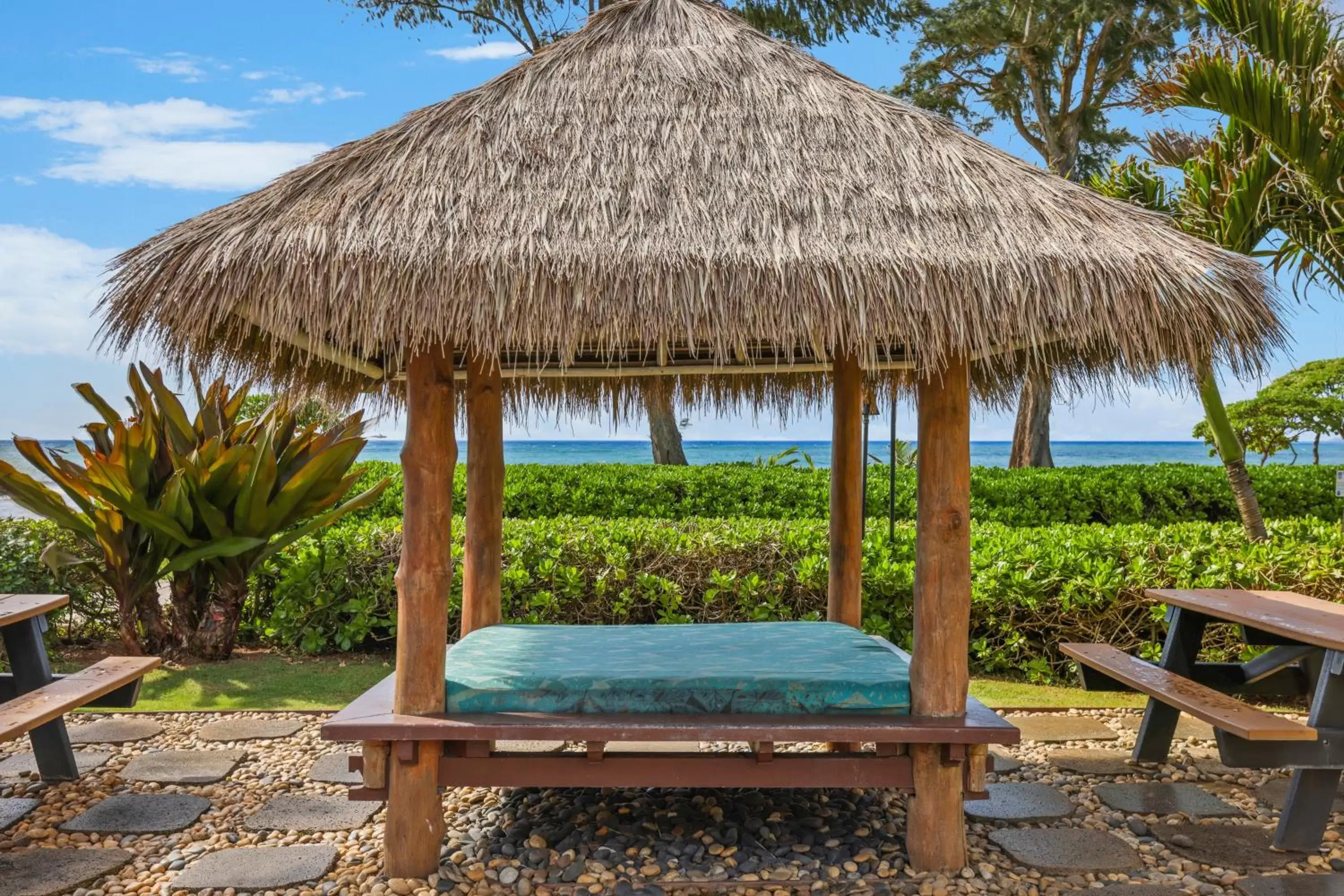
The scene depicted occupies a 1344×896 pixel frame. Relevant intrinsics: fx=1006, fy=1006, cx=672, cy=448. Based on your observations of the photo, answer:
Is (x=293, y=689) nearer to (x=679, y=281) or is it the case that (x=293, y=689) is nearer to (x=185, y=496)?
(x=185, y=496)

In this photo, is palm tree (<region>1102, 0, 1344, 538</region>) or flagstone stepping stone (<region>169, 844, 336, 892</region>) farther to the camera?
palm tree (<region>1102, 0, 1344, 538</region>)

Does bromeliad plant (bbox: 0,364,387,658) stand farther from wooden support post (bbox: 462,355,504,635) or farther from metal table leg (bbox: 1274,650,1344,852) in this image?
metal table leg (bbox: 1274,650,1344,852)

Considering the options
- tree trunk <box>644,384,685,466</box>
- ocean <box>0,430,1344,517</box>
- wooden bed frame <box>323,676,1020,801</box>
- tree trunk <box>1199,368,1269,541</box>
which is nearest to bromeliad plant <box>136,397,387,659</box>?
wooden bed frame <box>323,676,1020,801</box>

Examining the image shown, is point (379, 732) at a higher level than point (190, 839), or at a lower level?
higher

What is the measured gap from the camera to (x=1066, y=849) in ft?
11.2

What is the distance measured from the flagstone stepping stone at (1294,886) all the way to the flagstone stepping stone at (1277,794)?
60 centimetres

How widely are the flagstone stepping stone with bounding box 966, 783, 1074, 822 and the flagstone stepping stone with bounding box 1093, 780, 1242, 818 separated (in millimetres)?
199

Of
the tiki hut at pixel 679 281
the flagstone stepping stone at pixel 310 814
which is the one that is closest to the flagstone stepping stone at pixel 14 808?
the flagstone stepping stone at pixel 310 814

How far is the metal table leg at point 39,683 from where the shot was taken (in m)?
4.14

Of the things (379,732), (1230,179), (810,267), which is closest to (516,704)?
(379,732)

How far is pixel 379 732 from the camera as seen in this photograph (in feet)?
10.3

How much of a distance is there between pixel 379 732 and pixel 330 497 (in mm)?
3068

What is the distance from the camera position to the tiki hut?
301 centimetres

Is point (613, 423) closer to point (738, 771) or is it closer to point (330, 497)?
point (330, 497)
